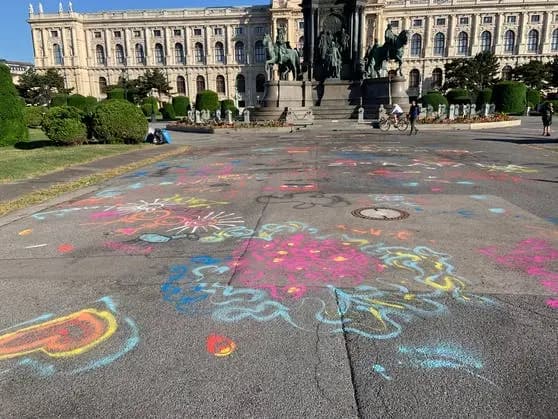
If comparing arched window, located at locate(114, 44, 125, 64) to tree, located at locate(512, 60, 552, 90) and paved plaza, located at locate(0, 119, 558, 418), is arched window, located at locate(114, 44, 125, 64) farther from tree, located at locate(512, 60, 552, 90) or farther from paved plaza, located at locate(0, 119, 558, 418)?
paved plaza, located at locate(0, 119, 558, 418)

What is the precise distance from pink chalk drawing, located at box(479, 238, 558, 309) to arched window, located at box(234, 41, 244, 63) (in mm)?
106593

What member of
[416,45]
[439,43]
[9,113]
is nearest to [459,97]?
[416,45]

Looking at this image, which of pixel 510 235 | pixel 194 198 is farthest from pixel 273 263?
pixel 194 198

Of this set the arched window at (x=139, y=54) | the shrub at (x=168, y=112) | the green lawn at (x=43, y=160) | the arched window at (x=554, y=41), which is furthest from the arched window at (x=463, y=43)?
the green lawn at (x=43, y=160)

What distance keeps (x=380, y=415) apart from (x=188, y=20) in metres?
112

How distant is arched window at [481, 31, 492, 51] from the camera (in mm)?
96125

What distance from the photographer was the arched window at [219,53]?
105 m

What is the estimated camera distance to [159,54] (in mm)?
105625

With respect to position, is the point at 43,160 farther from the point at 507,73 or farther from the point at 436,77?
the point at 436,77

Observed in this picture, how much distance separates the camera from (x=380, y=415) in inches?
94.8

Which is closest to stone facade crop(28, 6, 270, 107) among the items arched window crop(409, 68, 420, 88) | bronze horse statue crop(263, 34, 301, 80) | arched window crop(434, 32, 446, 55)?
arched window crop(409, 68, 420, 88)

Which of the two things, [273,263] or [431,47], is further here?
[431,47]

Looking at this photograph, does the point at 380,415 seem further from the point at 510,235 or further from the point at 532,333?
the point at 510,235

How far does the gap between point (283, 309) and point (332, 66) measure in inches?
1371
